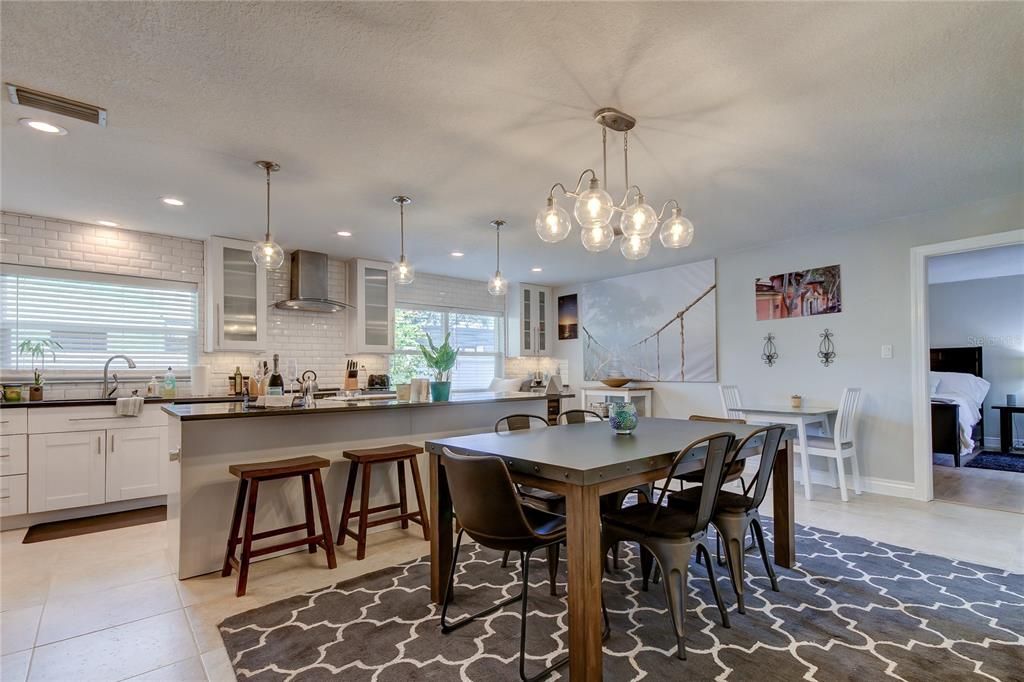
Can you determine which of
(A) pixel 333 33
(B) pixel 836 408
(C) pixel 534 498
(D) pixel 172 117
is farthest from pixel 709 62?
(B) pixel 836 408

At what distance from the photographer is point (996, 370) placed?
287 inches

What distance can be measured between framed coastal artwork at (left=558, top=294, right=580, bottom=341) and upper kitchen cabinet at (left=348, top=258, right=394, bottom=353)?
114 inches

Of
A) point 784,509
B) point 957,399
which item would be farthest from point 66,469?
point 957,399

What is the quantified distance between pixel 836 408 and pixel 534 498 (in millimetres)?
3566

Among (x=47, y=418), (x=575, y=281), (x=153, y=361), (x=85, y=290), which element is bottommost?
(x=47, y=418)

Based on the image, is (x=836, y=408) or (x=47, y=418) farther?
(x=836, y=408)

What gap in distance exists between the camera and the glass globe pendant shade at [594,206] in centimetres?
239

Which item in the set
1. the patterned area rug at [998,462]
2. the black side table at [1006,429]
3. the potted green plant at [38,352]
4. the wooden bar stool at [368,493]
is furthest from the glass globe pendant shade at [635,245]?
the black side table at [1006,429]

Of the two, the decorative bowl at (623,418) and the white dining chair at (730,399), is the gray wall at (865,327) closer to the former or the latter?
the white dining chair at (730,399)

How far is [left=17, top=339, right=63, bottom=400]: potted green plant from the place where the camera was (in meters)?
4.11

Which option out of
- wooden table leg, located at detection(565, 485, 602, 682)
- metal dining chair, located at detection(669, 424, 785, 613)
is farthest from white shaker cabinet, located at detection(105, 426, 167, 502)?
metal dining chair, located at detection(669, 424, 785, 613)

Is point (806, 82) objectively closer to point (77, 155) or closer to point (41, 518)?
point (77, 155)

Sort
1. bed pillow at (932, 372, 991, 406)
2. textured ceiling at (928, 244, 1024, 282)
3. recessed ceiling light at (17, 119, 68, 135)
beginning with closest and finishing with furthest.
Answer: recessed ceiling light at (17, 119, 68, 135), textured ceiling at (928, 244, 1024, 282), bed pillow at (932, 372, 991, 406)

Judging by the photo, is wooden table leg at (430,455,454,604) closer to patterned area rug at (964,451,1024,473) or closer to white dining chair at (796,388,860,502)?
white dining chair at (796,388,860,502)
